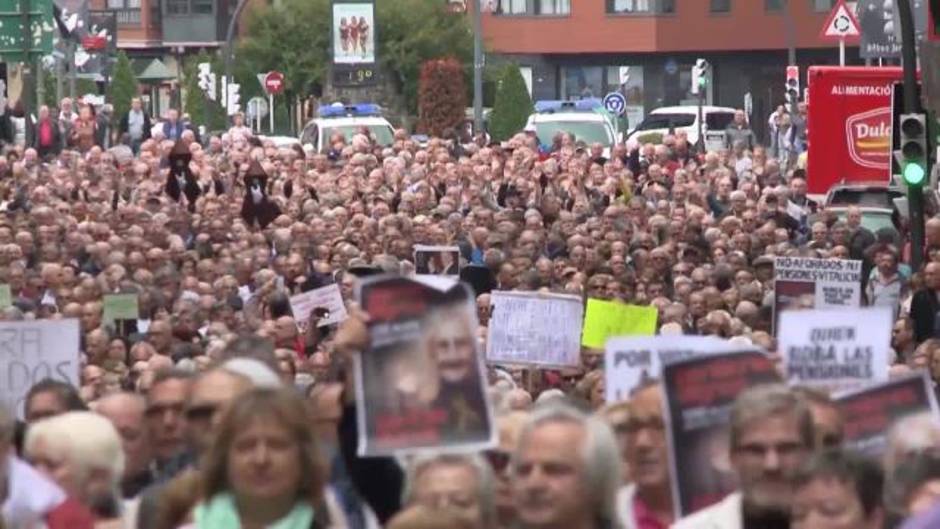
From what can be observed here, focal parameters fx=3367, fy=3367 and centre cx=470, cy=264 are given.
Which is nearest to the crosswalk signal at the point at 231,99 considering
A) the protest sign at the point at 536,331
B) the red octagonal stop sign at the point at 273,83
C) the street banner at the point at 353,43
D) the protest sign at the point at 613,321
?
the street banner at the point at 353,43

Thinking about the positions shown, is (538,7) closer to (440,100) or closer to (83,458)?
(440,100)

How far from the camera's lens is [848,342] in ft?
31.9

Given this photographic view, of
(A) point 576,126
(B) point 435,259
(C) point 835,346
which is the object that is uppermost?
(C) point 835,346

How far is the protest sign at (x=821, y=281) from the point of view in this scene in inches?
732

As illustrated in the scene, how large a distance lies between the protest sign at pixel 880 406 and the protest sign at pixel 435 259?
15.2m

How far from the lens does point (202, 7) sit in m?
105

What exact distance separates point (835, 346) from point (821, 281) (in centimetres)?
926

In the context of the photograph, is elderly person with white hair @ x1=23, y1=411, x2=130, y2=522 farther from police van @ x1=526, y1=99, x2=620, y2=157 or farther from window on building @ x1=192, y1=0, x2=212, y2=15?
window on building @ x1=192, y1=0, x2=212, y2=15

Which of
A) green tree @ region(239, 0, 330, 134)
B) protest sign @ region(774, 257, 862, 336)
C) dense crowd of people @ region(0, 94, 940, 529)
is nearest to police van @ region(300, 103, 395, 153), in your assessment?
dense crowd of people @ region(0, 94, 940, 529)

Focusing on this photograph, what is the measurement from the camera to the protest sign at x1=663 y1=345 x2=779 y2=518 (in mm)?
8188

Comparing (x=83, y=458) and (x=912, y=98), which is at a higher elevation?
(x=912, y=98)

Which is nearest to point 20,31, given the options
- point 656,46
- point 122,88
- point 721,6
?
point 122,88

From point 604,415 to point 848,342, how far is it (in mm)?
1020

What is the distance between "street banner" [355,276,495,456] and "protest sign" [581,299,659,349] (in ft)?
27.0
